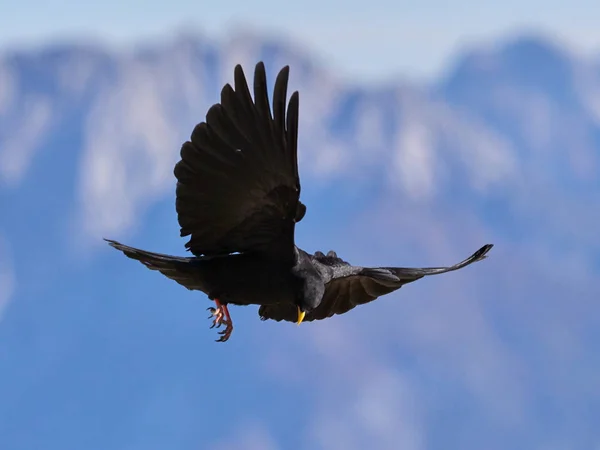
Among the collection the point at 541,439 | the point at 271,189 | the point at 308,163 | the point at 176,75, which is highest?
the point at 176,75

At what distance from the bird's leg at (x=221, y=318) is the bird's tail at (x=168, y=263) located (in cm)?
22

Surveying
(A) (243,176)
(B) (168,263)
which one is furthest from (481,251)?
(B) (168,263)

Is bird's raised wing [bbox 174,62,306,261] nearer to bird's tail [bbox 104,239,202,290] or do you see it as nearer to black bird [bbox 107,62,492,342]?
black bird [bbox 107,62,492,342]

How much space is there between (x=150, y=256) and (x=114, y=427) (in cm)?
10785

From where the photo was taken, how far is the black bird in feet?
24.3

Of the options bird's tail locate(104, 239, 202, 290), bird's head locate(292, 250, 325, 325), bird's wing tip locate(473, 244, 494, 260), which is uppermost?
bird's tail locate(104, 239, 202, 290)

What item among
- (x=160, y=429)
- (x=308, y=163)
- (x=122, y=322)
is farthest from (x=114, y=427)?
(x=308, y=163)

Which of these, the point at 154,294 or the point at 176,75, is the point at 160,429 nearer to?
the point at 154,294

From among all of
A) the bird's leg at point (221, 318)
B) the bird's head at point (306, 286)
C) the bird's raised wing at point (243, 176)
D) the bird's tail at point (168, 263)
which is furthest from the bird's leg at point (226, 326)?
the bird's head at point (306, 286)

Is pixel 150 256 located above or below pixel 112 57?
below

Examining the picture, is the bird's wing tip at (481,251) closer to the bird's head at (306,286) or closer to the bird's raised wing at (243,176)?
the bird's head at (306,286)

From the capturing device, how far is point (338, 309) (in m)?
9.80

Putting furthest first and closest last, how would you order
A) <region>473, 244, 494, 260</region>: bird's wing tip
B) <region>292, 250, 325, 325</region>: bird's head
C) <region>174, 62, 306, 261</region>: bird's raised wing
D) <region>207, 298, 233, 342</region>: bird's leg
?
<region>473, 244, 494, 260</region>: bird's wing tip → <region>207, 298, 233, 342</region>: bird's leg → <region>292, 250, 325, 325</region>: bird's head → <region>174, 62, 306, 261</region>: bird's raised wing

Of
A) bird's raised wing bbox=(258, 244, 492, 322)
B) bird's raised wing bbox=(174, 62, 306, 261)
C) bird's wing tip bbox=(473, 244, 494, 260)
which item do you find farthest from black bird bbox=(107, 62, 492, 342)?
bird's wing tip bbox=(473, 244, 494, 260)
